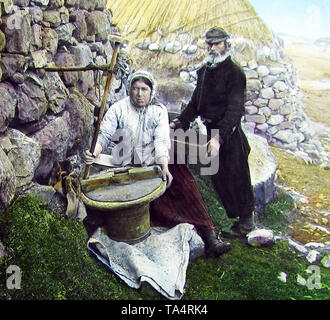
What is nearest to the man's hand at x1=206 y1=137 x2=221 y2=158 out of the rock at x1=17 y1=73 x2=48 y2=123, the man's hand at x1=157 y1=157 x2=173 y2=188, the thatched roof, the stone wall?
the man's hand at x1=157 y1=157 x2=173 y2=188

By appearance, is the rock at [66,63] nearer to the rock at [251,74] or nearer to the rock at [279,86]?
the rock at [251,74]

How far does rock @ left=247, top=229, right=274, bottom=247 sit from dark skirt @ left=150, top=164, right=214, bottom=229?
0.66 metres

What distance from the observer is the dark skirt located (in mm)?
4238

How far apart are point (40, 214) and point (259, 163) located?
3547 millimetres

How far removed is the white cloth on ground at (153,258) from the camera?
3490 mm

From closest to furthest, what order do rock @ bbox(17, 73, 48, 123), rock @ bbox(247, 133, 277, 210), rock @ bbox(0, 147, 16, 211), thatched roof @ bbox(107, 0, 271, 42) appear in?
1. rock @ bbox(0, 147, 16, 211)
2. rock @ bbox(17, 73, 48, 123)
3. rock @ bbox(247, 133, 277, 210)
4. thatched roof @ bbox(107, 0, 271, 42)

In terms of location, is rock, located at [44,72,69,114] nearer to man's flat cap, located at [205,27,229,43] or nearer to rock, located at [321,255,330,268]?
man's flat cap, located at [205,27,229,43]

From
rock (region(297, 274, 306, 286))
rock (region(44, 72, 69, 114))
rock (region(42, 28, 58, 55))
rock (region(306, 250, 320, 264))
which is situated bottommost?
rock (region(306, 250, 320, 264))

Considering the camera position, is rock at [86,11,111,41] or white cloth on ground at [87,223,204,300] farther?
rock at [86,11,111,41]

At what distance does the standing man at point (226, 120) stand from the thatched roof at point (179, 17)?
3.95 m

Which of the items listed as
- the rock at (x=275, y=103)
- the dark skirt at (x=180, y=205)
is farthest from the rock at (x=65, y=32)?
the rock at (x=275, y=103)

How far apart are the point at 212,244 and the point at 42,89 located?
223 cm

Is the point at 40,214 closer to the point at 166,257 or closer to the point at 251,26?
the point at 166,257
